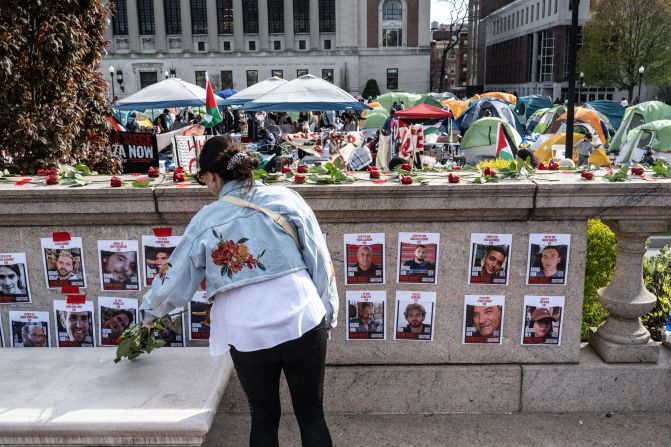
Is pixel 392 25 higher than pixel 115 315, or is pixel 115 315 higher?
pixel 392 25

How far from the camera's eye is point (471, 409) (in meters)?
3.46

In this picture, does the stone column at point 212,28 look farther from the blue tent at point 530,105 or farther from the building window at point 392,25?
the blue tent at point 530,105

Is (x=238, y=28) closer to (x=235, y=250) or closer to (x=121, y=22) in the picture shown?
(x=121, y=22)

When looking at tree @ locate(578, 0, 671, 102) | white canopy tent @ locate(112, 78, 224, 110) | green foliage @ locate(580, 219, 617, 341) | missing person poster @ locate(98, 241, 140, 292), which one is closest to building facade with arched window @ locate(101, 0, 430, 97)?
tree @ locate(578, 0, 671, 102)

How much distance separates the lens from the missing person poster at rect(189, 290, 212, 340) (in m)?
3.38

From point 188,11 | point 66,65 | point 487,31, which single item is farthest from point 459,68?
point 66,65

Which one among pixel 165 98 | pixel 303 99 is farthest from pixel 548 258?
pixel 165 98

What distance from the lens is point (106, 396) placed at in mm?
2754

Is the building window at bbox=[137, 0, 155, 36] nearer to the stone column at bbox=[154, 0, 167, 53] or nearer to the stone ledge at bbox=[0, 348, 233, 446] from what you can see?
the stone column at bbox=[154, 0, 167, 53]

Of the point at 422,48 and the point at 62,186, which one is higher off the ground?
the point at 422,48

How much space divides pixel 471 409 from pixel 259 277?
1.76 metres

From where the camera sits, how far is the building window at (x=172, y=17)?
232 ft

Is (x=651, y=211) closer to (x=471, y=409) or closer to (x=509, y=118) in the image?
(x=471, y=409)

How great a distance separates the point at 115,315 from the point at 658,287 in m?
3.40
